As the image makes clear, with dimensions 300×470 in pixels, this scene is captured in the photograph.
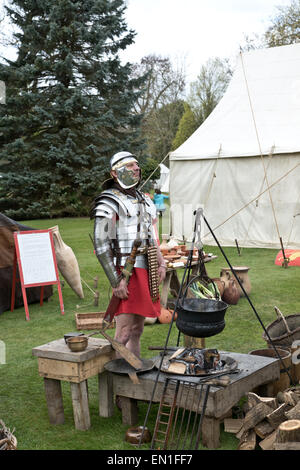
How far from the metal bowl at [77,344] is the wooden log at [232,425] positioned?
1027mm

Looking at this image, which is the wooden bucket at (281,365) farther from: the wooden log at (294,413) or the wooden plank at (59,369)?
the wooden plank at (59,369)

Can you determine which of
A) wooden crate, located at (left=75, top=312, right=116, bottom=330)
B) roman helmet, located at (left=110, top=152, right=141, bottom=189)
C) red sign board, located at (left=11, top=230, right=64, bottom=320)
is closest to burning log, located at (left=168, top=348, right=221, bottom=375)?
roman helmet, located at (left=110, top=152, right=141, bottom=189)

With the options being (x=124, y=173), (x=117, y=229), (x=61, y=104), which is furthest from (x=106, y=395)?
(x=61, y=104)

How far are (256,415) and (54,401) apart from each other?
1332 millimetres

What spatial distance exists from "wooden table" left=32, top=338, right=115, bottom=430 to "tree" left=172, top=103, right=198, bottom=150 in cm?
2868

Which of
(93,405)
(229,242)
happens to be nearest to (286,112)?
(229,242)

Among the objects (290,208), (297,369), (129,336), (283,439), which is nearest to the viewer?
(283,439)

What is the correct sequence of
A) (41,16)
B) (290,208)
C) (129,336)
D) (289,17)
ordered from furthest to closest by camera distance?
(289,17) < (41,16) < (290,208) < (129,336)

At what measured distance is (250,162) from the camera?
10.6 m

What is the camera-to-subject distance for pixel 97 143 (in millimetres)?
19109

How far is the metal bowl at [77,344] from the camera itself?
10.6 ft

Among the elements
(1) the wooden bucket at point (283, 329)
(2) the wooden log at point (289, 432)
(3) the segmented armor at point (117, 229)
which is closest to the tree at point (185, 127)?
(1) the wooden bucket at point (283, 329)
